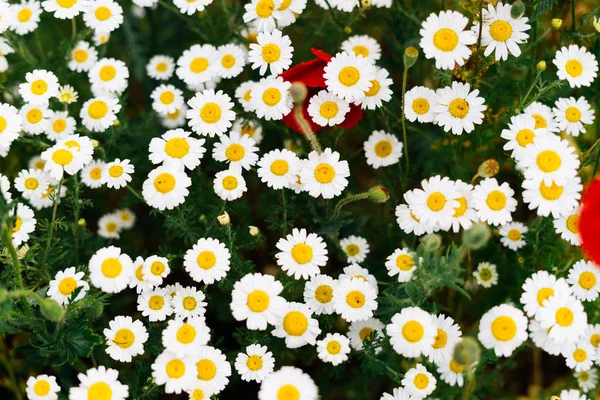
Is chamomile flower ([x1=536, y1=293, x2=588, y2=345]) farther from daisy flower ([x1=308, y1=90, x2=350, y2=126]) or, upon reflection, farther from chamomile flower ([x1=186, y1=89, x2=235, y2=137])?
chamomile flower ([x1=186, y1=89, x2=235, y2=137])

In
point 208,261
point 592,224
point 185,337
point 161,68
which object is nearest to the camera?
point 592,224

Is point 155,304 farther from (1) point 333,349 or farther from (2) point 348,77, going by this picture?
(2) point 348,77

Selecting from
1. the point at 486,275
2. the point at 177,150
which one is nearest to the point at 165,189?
the point at 177,150

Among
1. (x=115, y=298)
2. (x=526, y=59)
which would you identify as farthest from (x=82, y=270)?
(x=526, y=59)

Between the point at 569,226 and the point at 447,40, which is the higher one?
the point at 447,40

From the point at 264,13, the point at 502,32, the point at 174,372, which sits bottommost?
the point at 174,372

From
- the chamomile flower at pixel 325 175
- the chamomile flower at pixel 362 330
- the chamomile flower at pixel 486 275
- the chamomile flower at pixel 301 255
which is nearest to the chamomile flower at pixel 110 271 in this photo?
the chamomile flower at pixel 301 255

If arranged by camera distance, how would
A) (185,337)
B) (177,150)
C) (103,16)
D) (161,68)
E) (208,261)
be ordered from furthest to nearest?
1. (161,68)
2. (103,16)
3. (177,150)
4. (208,261)
5. (185,337)
